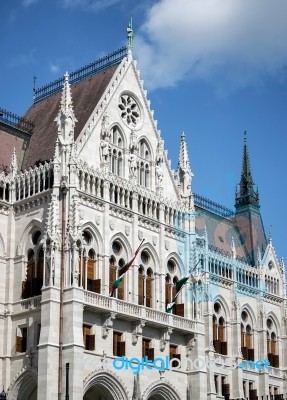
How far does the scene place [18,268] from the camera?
64062 mm

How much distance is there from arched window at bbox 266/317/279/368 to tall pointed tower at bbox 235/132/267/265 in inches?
226

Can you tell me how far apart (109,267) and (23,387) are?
32.6 feet

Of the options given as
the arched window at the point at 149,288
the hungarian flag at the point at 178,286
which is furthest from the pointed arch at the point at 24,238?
the hungarian flag at the point at 178,286

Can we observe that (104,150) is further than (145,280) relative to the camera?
No

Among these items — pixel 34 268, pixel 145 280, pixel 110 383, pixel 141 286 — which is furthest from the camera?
pixel 145 280

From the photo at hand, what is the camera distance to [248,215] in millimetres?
88875

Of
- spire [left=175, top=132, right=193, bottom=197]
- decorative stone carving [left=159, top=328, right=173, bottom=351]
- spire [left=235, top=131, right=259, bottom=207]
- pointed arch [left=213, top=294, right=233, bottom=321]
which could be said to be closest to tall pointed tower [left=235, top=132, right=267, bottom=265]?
spire [left=235, top=131, right=259, bottom=207]

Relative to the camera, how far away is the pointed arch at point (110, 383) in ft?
199

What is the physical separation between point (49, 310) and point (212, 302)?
2015cm

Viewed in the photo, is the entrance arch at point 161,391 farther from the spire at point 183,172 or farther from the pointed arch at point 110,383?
the spire at point 183,172

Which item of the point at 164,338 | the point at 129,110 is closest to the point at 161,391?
the point at 164,338

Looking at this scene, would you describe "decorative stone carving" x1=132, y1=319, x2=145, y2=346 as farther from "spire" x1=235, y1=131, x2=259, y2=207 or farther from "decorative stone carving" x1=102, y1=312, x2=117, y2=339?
"spire" x1=235, y1=131, x2=259, y2=207

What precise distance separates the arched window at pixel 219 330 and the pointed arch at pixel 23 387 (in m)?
19.0

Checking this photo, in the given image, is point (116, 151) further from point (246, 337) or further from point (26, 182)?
point (246, 337)
